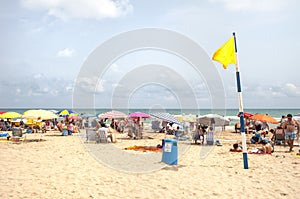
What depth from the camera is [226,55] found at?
8.30m

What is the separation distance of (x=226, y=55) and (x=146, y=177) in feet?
13.1

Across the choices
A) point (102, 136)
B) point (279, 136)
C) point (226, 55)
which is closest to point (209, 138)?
point (279, 136)

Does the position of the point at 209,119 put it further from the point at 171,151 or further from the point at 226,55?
the point at 226,55

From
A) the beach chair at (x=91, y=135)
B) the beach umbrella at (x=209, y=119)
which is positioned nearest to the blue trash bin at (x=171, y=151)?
the beach chair at (x=91, y=135)

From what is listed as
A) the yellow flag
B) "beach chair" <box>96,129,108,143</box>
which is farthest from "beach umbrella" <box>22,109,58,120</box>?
the yellow flag

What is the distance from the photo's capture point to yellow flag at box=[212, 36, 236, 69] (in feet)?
27.2

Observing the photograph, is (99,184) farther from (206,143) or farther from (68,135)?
(68,135)

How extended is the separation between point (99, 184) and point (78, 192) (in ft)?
2.23

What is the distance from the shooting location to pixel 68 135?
18.7m

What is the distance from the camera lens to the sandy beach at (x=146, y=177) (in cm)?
576

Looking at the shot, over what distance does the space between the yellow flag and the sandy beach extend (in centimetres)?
295

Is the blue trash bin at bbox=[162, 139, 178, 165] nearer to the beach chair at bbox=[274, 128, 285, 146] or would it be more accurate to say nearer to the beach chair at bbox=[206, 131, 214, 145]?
the beach chair at bbox=[206, 131, 214, 145]

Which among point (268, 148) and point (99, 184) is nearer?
point (99, 184)

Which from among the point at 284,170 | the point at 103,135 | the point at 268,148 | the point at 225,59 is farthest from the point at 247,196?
the point at 103,135
